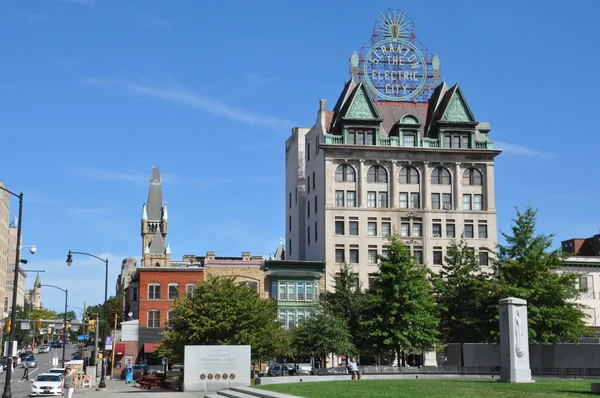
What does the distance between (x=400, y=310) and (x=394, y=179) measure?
28.5 metres

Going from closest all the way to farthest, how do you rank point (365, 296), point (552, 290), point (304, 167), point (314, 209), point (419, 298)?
point (552, 290), point (419, 298), point (365, 296), point (314, 209), point (304, 167)

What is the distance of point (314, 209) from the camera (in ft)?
317

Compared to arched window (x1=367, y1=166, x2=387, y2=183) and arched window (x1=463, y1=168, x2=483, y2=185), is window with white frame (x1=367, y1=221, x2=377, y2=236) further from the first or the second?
arched window (x1=463, y1=168, x2=483, y2=185)

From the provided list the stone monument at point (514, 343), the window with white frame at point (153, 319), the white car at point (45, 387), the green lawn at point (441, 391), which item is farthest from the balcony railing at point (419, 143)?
the green lawn at point (441, 391)

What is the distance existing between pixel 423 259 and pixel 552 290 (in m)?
32.3

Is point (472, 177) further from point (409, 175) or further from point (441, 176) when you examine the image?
point (409, 175)

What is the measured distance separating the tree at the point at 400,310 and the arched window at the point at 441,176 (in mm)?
27960

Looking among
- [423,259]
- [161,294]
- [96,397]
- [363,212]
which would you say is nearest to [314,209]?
[363,212]

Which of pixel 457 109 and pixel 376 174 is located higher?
pixel 457 109

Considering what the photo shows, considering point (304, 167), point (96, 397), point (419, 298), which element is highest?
point (304, 167)

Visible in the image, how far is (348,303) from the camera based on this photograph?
7638 centimetres

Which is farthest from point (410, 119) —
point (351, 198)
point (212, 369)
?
point (212, 369)

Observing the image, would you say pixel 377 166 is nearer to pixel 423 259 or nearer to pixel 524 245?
pixel 423 259

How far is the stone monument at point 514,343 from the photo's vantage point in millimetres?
42844
